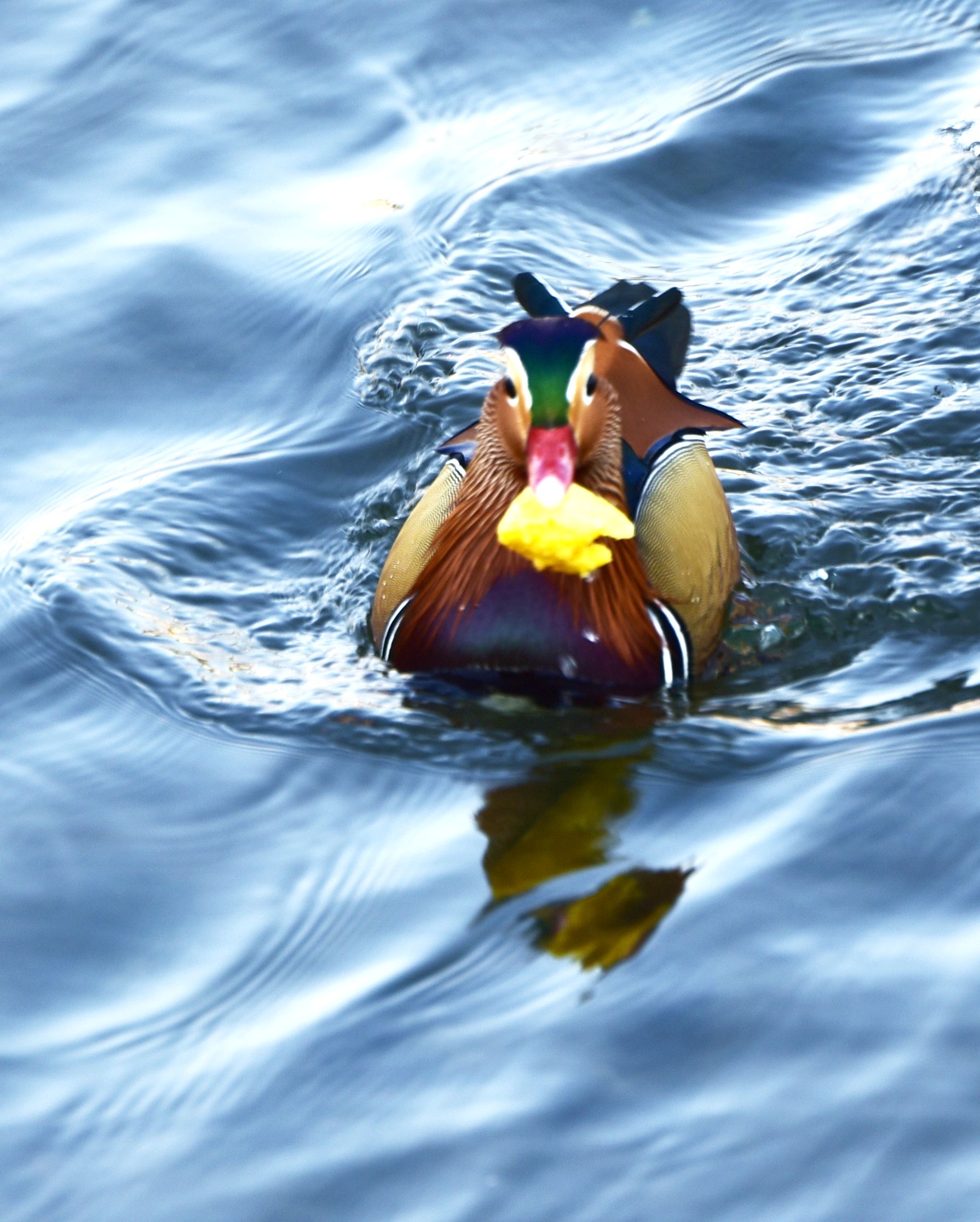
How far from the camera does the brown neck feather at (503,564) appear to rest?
532 centimetres

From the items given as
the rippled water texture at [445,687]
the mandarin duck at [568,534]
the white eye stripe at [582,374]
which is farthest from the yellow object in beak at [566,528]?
the rippled water texture at [445,687]

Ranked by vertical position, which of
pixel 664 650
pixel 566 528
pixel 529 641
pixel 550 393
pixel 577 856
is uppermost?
pixel 550 393

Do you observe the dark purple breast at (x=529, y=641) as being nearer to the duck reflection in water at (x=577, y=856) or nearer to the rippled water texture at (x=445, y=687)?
the rippled water texture at (x=445, y=687)

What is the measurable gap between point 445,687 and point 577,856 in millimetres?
952

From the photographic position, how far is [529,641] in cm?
522

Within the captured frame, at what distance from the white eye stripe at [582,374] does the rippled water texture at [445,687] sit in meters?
0.88

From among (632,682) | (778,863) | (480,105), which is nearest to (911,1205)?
(778,863)

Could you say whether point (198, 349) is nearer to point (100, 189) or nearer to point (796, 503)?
point (100, 189)

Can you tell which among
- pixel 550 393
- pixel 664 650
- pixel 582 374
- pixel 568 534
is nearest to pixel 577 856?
pixel 568 534

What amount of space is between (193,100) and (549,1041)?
22.5ft

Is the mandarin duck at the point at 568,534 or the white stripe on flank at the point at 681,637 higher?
the mandarin duck at the point at 568,534

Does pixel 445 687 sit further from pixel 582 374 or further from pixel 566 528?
pixel 582 374

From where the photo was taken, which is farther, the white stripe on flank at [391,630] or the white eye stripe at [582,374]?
the white stripe on flank at [391,630]

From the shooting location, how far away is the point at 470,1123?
355 cm
